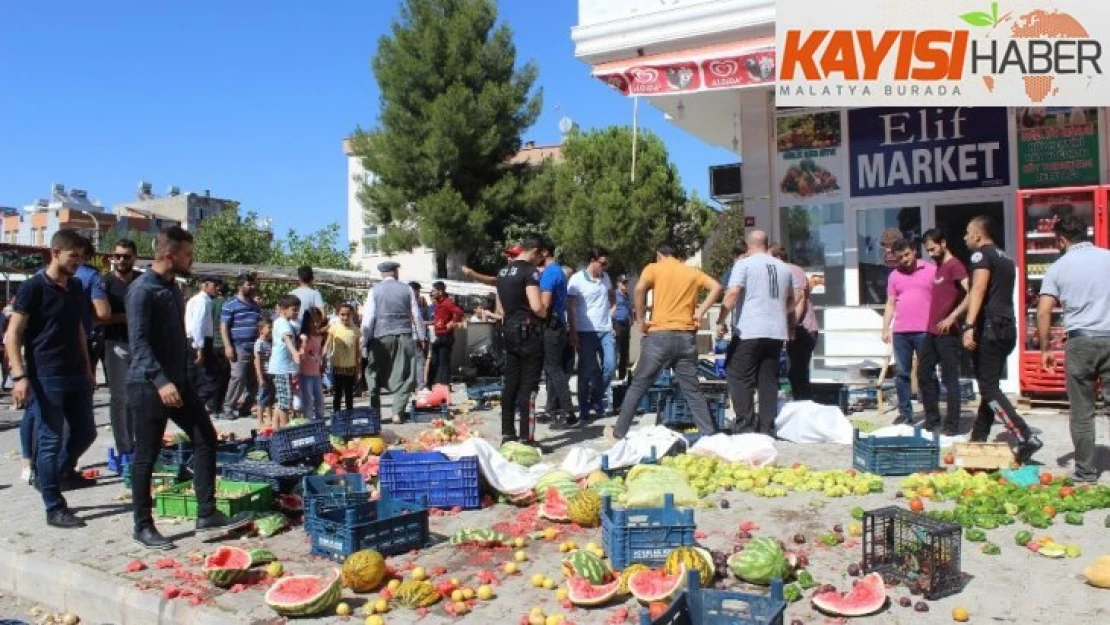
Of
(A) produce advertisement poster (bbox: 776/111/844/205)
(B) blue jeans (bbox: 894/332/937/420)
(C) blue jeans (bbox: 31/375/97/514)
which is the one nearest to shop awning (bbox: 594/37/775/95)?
(A) produce advertisement poster (bbox: 776/111/844/205)

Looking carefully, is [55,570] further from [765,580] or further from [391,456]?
[765,580]

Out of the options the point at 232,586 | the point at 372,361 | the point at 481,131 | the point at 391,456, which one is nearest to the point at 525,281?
the point at 391,456

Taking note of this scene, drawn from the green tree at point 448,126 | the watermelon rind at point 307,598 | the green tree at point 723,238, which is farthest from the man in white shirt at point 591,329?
the green tree at point 723,238

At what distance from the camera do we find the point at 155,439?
20.0ft

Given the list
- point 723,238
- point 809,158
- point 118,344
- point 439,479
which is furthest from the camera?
point 723,238

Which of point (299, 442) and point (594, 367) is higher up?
point (594, 367)

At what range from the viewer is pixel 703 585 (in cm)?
480

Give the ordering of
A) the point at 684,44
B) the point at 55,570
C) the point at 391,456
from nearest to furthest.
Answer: the point at 55,570 → the point at 391,456 → the point at 684,44

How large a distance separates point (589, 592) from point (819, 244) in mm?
9472

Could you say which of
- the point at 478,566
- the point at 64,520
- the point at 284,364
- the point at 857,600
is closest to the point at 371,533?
the point at 478,566

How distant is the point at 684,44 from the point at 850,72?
253 centimetres

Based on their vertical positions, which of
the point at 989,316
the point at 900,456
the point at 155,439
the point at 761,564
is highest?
the point at 989,316

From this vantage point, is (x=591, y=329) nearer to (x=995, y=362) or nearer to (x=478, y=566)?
(x=995, y=362)

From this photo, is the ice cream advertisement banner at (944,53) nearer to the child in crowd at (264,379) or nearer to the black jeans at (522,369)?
the black jeans at (522,369)
